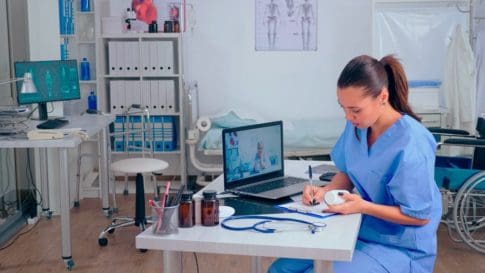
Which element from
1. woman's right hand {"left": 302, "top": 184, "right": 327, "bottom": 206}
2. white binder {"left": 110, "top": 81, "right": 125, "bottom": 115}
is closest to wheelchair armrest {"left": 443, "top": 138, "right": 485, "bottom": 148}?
woman's right hand {"left": 302, "top": 184, "right": 327, "bottom": 206}

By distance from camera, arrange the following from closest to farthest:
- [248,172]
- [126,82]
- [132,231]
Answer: [248,172]
[132,231]
[126,82]

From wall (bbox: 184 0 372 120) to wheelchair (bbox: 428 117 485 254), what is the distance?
170 cm

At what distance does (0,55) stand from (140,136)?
131cm

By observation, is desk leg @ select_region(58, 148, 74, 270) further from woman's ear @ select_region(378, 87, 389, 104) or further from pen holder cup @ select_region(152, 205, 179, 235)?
woman's ear @ select_region(378, 87, 389, 104)

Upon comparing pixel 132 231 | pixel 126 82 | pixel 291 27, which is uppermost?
Result: pixel 291 27

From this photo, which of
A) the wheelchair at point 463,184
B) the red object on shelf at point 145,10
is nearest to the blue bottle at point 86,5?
the red object on shelf at point 145,10

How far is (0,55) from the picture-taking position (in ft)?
15.2

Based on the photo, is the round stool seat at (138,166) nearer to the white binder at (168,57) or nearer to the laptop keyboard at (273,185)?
the white binder at (168,57)

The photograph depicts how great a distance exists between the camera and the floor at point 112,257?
373 centimetres

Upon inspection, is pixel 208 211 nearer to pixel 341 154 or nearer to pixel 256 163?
pixel 256 163

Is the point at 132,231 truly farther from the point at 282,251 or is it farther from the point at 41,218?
the point at 282,251

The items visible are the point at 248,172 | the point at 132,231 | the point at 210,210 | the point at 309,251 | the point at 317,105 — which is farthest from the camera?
the point at 317,105

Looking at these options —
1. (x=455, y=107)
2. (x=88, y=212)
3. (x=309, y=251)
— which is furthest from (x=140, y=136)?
(x=309, y=251)

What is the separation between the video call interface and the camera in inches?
100
